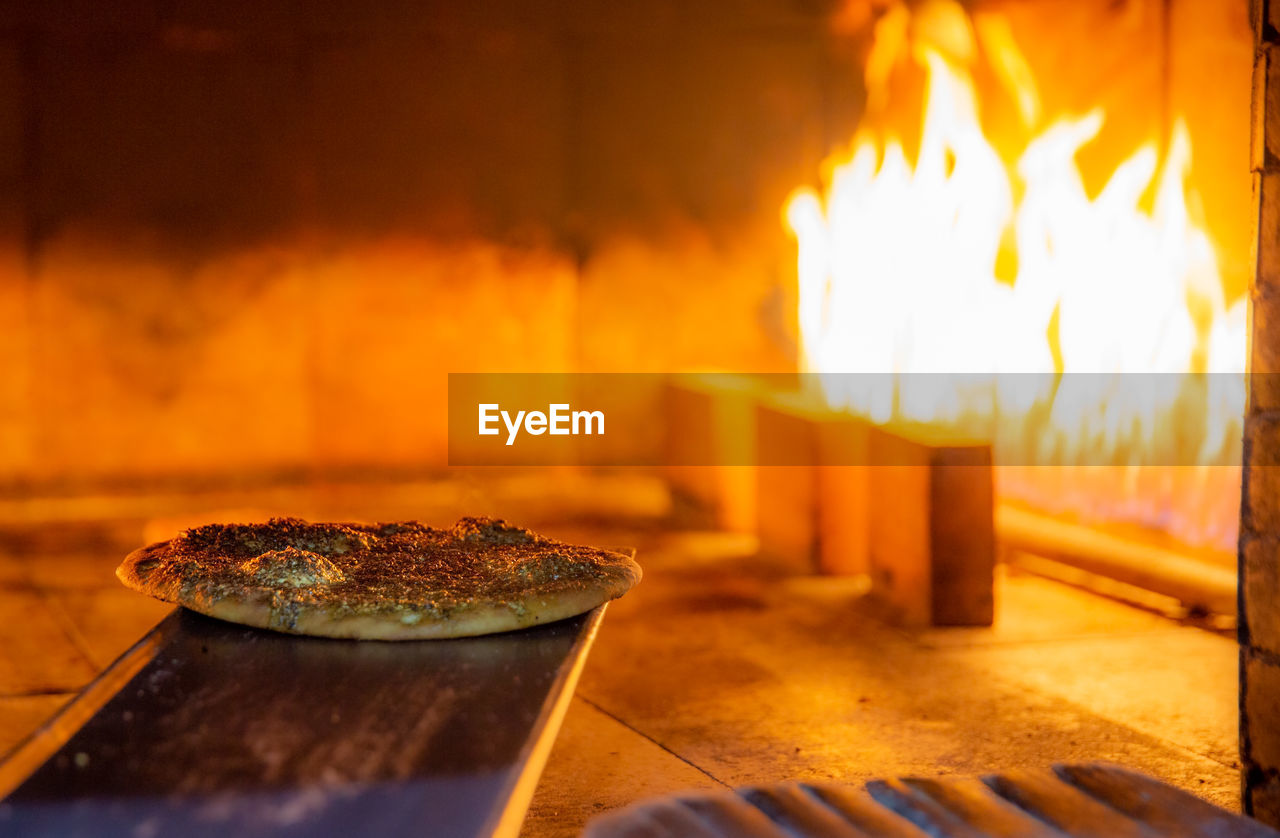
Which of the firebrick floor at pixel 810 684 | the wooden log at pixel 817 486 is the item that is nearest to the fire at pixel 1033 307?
the wooden log at pixel 817 486

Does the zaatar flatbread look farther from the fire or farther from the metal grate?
the fire

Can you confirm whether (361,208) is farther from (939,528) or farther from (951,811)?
(951,811)

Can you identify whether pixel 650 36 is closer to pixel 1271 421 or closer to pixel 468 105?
pixel 468 105

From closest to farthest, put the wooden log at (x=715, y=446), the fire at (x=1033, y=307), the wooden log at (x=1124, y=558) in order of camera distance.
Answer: the wooden log at (x=1124, y=558) < the fire at (x=1033, y=307) < the wooden log at (x=715, y=446)

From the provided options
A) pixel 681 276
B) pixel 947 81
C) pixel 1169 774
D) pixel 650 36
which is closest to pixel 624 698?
pixel 1169 774

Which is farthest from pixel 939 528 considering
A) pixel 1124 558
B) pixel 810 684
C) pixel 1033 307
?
pixel 1033 307

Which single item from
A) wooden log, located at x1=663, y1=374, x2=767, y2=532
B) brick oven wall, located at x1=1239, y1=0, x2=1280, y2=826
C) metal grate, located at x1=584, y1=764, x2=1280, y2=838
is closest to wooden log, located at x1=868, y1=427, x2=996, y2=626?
wooden log, located at x1=663, y1=374, x2=767, y2=532

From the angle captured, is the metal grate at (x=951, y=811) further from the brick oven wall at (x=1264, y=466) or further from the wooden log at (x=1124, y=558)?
the wooden log at (x=1124, y=558)
